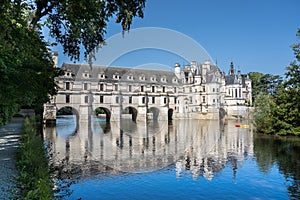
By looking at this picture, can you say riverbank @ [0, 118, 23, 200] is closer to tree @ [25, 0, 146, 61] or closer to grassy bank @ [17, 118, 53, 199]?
grassy bank @ [17, 118, 53, 199]

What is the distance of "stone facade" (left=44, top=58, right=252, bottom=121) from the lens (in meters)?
45.0

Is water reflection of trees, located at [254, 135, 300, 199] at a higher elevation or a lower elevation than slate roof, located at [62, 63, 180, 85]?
lower

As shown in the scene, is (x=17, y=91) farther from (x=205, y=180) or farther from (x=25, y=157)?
(x=205, y=180)

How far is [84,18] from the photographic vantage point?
22.9 feet

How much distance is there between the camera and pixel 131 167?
12.1 meters

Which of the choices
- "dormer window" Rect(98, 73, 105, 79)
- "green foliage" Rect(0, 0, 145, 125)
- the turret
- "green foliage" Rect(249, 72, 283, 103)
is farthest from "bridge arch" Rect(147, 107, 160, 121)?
"green foliage" Rect(0, 0, 145, 125)

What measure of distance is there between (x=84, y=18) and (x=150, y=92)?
47.9m

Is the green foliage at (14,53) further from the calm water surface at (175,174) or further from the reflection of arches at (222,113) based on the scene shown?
the reflection of arches at (222,113)

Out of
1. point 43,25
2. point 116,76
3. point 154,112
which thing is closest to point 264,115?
point 43,25

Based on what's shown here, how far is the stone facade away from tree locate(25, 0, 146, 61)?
32048 mm

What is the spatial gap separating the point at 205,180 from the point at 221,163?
3207mm

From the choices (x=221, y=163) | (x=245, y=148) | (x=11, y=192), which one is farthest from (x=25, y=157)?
(x=245, y=148)

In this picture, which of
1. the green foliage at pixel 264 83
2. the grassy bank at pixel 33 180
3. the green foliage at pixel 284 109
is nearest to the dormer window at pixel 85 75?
the green foliage at pixel 284 109

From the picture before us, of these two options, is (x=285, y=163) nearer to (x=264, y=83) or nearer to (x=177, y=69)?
(x=177, y=69)
